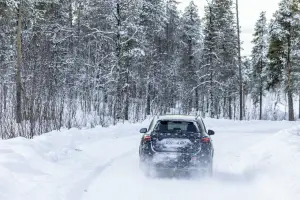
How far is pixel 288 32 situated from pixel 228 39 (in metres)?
7.71

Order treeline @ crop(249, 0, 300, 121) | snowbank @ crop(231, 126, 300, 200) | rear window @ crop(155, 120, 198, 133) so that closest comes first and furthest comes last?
snowbank @ crop(231, 126, 300, 200) → rear window @ crop(155, 120, 198, 133) → treeline @ crop(249, 0, 300, 121)

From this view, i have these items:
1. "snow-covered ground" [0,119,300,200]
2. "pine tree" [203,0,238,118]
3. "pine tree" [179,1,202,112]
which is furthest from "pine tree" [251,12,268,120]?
"snow-covered ground" [0,119,300,200]

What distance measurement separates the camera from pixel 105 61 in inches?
1531

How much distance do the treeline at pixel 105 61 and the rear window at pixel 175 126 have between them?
4.87m

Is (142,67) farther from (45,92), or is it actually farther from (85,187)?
(85,187)

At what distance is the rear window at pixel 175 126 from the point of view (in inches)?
380

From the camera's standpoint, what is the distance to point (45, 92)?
14109mm

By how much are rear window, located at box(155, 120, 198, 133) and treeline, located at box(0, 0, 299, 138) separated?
4.87 meters

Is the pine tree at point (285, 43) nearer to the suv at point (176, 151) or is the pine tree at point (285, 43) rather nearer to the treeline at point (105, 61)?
the treeline at point (105, 61)

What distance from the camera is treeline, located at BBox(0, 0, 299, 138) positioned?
13984mm

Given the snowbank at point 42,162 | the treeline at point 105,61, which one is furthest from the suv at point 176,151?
the treeline at point 105,61

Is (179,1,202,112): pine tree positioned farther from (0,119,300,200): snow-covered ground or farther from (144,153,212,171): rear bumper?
(144,153,212,171): rear bumper

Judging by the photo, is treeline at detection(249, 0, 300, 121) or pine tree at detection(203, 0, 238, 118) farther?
pine tree at detection(203, 0, 238, 118)

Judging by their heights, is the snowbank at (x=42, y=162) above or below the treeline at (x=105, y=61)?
below
